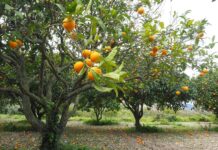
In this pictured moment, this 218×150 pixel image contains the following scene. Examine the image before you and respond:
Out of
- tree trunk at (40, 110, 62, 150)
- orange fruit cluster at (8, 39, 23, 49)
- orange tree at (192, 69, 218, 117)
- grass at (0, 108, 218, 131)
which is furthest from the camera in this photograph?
grass at (0, 108, 218, 131)

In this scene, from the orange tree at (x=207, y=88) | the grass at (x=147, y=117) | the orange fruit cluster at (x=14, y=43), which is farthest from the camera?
the grass at (x=147, y=117)

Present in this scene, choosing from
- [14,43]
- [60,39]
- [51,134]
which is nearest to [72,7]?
[14,43]

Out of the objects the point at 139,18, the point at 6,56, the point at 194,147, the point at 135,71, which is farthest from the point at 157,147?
the point at 6,56

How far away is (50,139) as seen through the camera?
5.90 meters

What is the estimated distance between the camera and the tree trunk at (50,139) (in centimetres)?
593

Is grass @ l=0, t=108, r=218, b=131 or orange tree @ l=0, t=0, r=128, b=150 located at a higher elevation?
orange tree @ l=0, t=0, r=128, b=150

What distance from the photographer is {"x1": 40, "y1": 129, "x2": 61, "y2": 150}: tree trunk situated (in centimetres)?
593

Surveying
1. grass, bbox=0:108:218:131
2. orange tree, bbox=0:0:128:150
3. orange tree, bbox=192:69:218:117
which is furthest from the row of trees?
grass, bbox=0:108:218:131

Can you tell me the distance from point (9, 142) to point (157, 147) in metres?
4.80

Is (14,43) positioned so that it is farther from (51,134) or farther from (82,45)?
(51,134)

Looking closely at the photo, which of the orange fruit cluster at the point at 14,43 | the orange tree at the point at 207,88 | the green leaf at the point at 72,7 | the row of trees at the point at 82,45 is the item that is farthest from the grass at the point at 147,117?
the green leaf at the point at 72,7

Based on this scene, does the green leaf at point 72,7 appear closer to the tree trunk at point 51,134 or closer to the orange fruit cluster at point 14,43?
the orange fruit cluster at point 14,43

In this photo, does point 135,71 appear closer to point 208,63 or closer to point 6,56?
point 208,63

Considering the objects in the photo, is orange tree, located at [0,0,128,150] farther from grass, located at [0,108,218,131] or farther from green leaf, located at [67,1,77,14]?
grass, located at [0,108,218,131]
